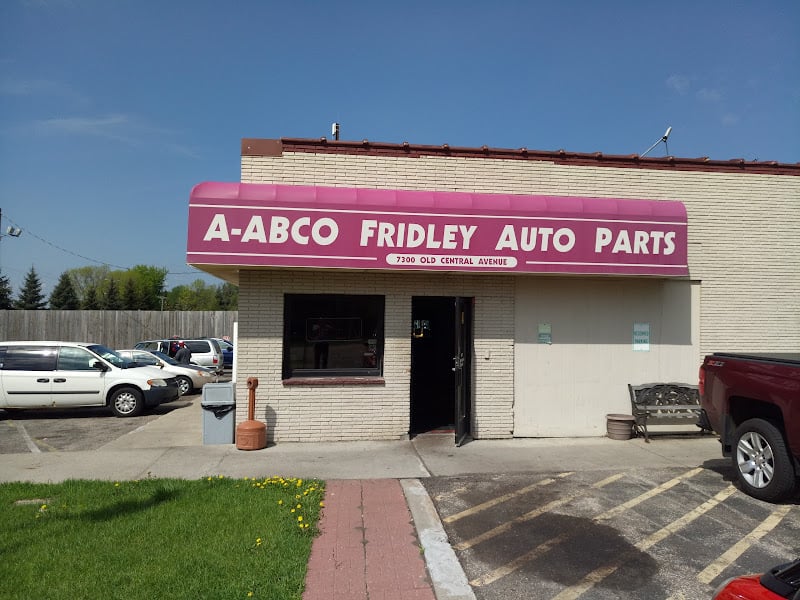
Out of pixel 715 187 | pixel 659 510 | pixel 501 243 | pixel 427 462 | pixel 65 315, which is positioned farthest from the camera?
pixel 65 315

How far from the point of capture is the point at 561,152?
9695 mm

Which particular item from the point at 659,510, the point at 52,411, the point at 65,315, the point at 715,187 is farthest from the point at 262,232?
the point at 65,315

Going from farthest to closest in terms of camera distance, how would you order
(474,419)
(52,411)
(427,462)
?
(52,411)
(474,419)
(427,462)

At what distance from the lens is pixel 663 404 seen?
31.5 feet

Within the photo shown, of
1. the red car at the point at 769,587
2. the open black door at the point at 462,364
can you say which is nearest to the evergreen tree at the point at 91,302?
the open black door at the point at 462,364

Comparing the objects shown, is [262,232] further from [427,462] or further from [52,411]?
[52,411]

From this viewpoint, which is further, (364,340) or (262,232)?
(364,340)

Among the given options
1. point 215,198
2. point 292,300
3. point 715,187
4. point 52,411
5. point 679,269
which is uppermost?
point 715,187

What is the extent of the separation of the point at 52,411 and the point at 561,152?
13.1 metres

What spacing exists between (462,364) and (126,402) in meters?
8.39

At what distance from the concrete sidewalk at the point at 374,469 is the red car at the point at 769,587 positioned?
6.77 feet

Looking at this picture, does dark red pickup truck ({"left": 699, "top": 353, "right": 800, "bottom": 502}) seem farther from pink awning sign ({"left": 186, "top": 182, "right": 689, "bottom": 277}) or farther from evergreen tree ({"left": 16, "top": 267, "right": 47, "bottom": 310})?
evergreen tree ({"left": 16, "top": 267, "right": 47, "bottom": 310})

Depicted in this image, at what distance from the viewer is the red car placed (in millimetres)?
2420

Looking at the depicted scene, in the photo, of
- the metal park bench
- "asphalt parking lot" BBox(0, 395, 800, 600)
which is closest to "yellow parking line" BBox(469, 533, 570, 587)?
"asphalt parking lot" BBox(0, 395, 800, 600)
